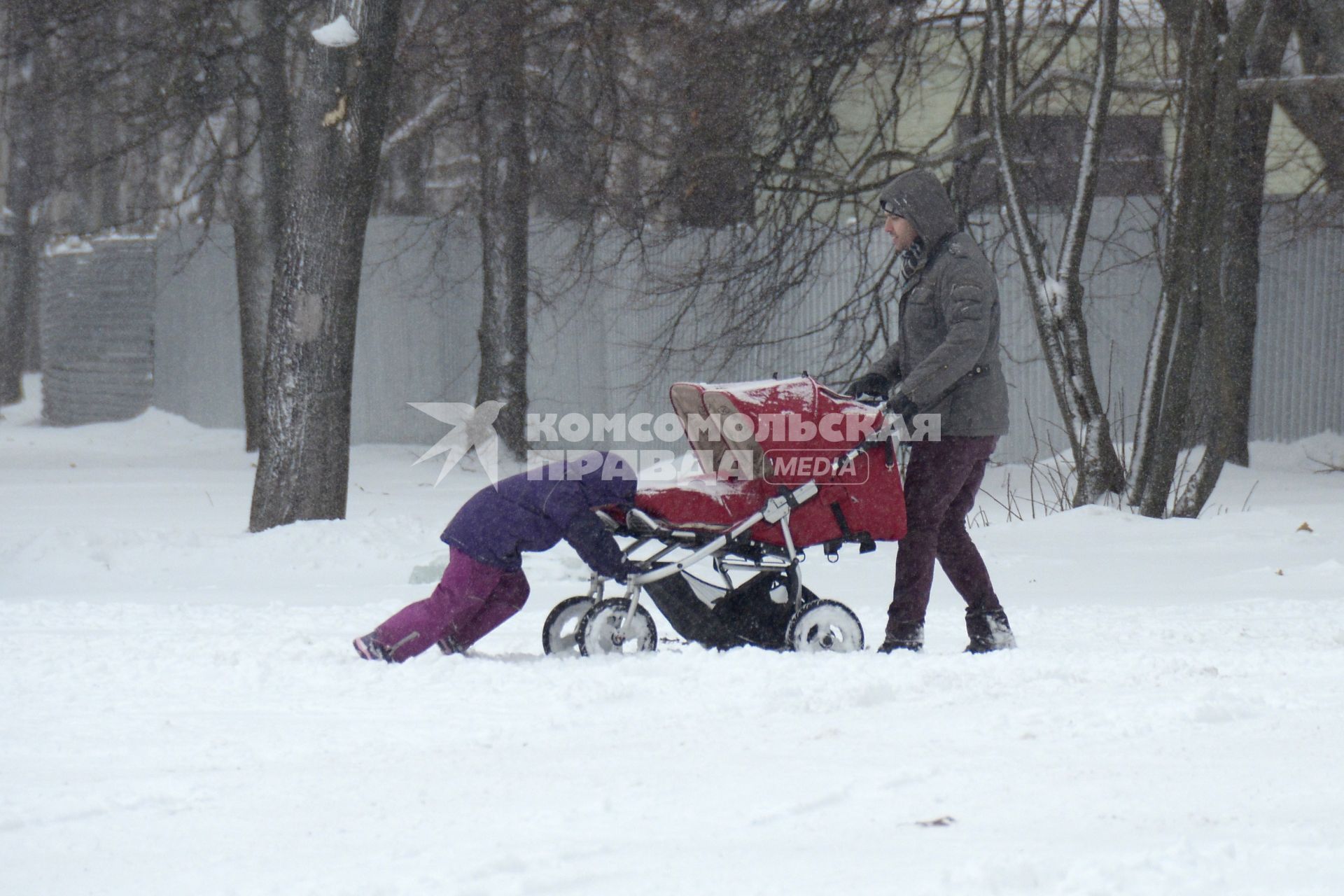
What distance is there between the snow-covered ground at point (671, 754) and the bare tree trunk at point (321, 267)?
175cm

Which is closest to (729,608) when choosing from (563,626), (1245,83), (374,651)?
(563,626)

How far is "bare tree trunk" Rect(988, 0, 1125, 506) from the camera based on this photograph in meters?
8.88

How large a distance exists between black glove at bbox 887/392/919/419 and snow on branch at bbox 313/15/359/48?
4.69 m

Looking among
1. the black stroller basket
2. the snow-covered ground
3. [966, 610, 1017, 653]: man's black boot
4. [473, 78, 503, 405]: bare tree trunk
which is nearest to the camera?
the snow-covered ground

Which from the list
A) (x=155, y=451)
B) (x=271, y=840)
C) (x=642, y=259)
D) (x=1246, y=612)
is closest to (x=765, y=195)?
(x=642, y=259)

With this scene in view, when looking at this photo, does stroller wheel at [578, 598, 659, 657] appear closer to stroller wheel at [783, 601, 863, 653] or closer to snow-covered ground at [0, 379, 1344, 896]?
snow-covered ground at [0, 379, 1344, 896]

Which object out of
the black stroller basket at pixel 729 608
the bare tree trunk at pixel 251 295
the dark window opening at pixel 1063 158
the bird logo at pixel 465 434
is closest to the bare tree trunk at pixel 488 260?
the bird logo at pixel 465 434

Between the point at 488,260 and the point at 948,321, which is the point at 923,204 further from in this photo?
the point at 488,260

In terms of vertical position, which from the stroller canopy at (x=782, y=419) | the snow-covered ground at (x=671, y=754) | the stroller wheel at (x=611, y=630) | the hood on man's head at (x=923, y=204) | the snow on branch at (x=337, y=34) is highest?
the snow on branch at (x=337, y=34)

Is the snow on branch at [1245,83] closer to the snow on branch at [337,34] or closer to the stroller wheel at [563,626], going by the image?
the snow on branch at [337,34]

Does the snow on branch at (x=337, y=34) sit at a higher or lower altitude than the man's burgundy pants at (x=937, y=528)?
higher

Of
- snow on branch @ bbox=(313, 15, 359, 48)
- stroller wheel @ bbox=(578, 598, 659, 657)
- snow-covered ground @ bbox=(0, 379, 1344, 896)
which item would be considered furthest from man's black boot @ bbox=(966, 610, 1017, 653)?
snow on branch @ bbox=(313, 15, 359, 48)

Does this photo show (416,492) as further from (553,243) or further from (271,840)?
(271,840)

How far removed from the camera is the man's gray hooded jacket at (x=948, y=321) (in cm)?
456
